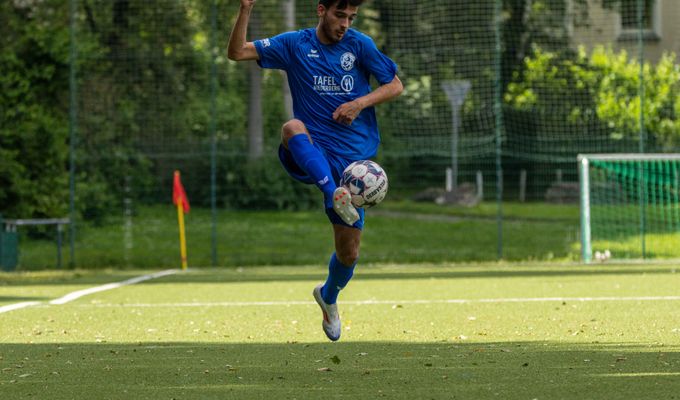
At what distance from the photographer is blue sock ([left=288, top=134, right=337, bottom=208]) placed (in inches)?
319

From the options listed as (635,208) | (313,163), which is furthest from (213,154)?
(313,163)

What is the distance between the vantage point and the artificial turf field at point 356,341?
651 cm

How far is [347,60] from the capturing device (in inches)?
340

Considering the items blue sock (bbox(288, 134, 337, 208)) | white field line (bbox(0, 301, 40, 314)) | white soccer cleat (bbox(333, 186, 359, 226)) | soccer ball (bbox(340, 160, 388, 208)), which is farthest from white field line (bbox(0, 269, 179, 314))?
white soccer cleat (bbox(333, 186, 359, 226))

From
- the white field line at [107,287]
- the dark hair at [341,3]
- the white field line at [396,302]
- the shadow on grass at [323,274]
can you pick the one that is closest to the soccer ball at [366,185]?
the dark hair at [341,3]

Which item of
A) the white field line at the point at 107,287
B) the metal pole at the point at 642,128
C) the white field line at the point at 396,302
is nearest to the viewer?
the white field line at the point at 396,302

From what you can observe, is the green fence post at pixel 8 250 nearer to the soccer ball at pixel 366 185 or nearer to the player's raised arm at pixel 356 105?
the player's raised arm at pixel 356 105

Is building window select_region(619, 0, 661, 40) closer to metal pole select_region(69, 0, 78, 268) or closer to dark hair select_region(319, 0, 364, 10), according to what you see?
metal pole select_region(69, 0, 78, 268)

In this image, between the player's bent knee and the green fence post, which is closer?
the player's bent knee

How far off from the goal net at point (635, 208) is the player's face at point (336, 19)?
1209cm

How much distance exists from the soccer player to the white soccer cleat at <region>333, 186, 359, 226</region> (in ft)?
1.45

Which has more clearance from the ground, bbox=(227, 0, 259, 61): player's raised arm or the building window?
the building window

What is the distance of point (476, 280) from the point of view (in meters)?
16.3

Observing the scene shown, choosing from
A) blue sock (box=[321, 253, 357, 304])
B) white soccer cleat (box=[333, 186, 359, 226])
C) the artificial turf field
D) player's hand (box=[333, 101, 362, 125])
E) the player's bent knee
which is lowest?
the artificial turf field
